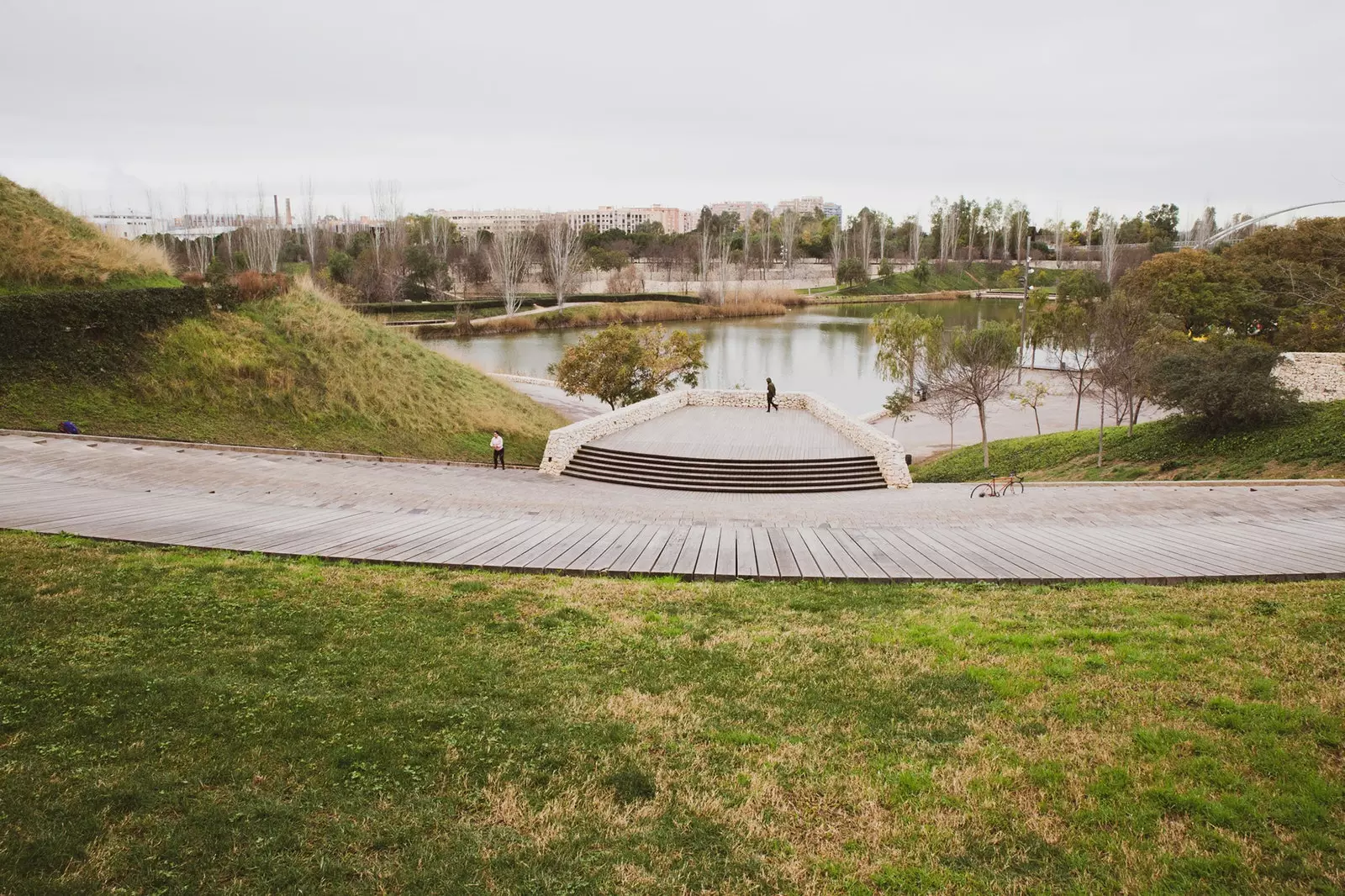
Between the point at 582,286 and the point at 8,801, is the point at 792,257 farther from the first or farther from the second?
the point at 8,801

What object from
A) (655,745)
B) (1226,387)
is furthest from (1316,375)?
(655,745)

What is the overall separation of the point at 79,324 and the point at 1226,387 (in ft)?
88.5

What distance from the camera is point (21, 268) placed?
68.2 ft

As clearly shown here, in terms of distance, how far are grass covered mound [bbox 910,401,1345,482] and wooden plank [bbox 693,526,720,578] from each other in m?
11.2

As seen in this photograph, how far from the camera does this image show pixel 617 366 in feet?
89.9

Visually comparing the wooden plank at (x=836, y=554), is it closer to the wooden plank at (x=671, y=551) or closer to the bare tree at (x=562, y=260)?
the wooden plank at (x=671, y=551)

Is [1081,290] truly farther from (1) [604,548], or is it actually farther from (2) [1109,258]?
(1) [604,548]

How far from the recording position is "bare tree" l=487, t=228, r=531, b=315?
230 feet

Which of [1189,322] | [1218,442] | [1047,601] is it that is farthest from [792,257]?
[1047,601]

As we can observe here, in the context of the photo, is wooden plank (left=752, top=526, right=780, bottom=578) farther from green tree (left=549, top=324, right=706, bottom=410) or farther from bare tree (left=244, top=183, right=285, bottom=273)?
bare tree (left=244, top=183, right=285, bottom=273)

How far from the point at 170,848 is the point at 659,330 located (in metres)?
27.4

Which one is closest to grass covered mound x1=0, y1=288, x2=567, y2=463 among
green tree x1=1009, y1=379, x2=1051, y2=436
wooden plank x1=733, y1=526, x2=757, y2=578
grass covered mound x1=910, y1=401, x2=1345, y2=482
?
wooden plank x1=733, y1=526, x2=757, y2=578

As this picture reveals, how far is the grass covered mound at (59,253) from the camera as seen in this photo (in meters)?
20.9

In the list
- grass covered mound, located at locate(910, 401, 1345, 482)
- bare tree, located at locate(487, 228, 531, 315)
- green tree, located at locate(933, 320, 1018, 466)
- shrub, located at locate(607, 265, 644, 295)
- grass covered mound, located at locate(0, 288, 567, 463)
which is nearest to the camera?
grass covered mound, located at locate(910, 401, 1345, 482)
